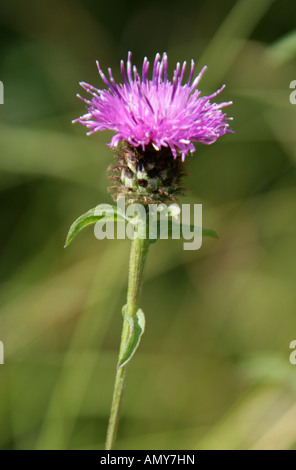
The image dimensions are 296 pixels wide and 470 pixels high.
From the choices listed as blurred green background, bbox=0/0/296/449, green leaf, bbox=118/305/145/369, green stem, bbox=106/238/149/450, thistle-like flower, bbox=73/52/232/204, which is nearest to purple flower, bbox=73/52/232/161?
thistle-like flower, bbox=73/52/232/204

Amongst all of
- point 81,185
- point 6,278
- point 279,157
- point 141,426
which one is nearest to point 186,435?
point 141,426

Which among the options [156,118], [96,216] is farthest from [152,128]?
[96,216]

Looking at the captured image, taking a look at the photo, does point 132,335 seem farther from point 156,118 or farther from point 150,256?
point 150,256

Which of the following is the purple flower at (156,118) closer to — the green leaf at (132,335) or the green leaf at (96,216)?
the green leaf at (96,216)

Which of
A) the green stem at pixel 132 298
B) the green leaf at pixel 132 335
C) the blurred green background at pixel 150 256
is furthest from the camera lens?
the blurred green background at pixel 150 256

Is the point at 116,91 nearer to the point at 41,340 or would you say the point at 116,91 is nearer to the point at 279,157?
the point at 41,340

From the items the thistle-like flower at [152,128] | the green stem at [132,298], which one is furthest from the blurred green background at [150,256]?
the thistle-like flower at [152,128]

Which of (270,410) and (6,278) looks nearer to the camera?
(270,410)
